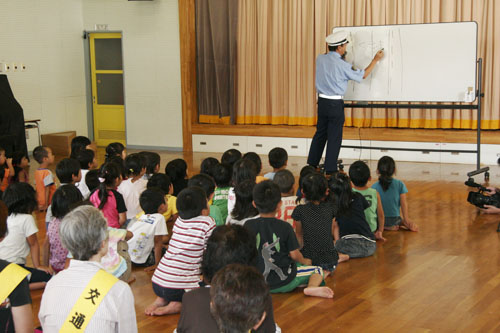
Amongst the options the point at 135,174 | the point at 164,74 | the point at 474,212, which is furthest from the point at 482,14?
the point at 135,174

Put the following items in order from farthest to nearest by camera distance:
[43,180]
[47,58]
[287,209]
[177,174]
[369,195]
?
1. [47,58]
2. [43,180]
3. [177,174]
4. [369,195]
5. [287,209]

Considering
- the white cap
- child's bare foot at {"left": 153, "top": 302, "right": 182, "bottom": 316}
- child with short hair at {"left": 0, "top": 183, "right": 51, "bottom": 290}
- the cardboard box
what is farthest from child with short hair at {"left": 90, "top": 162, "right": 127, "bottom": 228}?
the cardboard box

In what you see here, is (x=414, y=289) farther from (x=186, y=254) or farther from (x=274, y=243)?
(x=186, y=254)

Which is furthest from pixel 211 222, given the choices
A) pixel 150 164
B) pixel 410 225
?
pixel 410 225

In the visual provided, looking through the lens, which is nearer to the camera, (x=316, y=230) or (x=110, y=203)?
(x=316, y=230)

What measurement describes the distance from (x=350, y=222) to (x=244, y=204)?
88 centimetres

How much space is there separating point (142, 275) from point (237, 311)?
2304 millimetres

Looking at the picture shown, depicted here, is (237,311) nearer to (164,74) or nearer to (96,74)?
(164,74)

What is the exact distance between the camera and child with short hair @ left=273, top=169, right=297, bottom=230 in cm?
383

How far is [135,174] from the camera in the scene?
4.45 metres

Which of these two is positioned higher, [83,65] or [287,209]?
[83,65]

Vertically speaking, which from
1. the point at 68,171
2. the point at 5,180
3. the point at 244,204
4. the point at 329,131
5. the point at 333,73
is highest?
the point at 333,73

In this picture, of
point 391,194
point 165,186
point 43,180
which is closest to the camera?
point 165,186

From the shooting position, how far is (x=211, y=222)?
3064 mm
